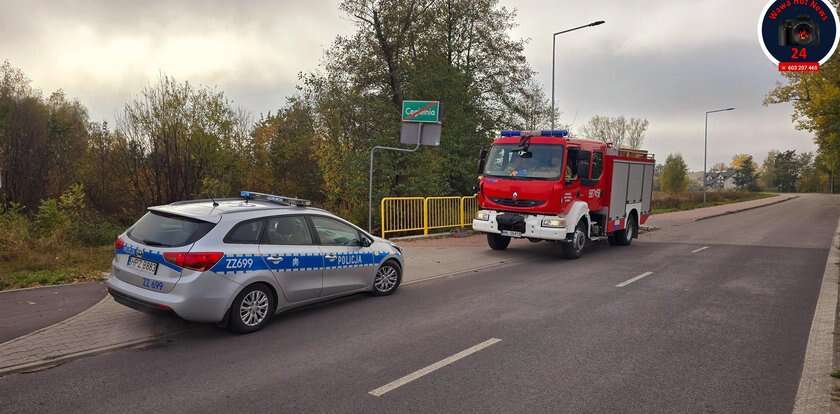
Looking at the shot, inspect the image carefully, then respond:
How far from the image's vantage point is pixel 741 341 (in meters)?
5.72

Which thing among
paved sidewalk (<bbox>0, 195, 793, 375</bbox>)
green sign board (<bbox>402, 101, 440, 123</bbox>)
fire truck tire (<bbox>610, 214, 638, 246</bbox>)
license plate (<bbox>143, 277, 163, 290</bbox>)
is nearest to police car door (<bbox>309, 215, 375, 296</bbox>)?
paved sidewalk (<bbox>0, 195, 793, 375</bbox>)

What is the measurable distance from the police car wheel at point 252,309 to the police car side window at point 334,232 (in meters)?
1.10

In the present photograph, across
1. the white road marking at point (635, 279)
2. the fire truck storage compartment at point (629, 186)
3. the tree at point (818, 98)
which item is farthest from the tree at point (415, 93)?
the tree at point (818, 98)

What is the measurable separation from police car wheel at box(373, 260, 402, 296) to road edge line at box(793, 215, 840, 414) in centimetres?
513

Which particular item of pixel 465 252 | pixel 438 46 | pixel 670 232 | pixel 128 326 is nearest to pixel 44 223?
pixel 128 326

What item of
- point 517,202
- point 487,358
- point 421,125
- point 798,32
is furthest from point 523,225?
point 487,358

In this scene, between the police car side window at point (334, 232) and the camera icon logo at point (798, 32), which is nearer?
the police car side window at point (334, 232)

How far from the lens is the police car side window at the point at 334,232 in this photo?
6.93 metres

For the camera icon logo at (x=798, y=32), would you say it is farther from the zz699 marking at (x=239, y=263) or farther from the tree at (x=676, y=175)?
the tree at (x=676, y=175)

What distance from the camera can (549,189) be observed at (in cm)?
1117

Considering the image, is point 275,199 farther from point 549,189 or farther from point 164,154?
point 164,154

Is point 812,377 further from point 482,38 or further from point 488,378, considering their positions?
point 482,38

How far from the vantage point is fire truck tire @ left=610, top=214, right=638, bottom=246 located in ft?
47.6

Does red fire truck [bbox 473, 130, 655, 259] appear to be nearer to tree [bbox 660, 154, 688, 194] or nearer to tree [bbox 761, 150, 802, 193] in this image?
tree [bbox 660, 154, 688, 194]
